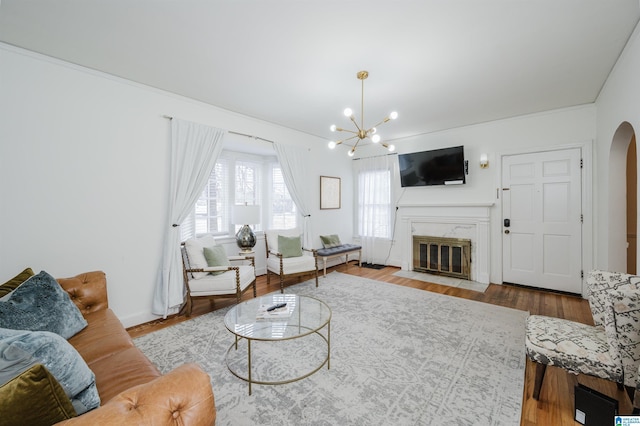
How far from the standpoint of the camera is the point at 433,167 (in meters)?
4.91

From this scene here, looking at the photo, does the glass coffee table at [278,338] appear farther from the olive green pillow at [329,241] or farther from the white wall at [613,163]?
the white wall at [613,163]

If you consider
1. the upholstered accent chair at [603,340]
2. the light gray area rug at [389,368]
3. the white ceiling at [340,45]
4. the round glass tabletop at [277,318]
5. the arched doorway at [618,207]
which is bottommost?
the light gray area rug at [389,368]

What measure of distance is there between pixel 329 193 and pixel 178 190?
10.2 feet

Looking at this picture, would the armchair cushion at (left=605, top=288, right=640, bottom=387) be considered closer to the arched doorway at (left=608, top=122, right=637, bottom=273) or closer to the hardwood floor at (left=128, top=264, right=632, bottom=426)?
the hardwood floor at (left=128, top=264, right=632, bottom=426)

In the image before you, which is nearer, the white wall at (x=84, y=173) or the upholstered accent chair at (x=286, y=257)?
the white wall at (x=84, y=173)

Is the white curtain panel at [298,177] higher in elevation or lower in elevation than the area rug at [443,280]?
higher

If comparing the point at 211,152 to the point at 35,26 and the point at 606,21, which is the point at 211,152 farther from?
the point at 606,21

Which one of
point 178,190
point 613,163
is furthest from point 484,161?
point 178,190

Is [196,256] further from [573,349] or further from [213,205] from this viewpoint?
[573,349]

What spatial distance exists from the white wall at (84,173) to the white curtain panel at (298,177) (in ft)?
5.27

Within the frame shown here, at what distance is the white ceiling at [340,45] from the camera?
1935mm

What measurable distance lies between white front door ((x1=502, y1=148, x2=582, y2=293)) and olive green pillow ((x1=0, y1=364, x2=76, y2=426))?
533 cm

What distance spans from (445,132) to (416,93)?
1954 mm

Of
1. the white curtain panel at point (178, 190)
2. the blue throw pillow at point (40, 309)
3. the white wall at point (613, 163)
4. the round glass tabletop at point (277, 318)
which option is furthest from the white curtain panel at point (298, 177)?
the white wall at point (613, 163)
